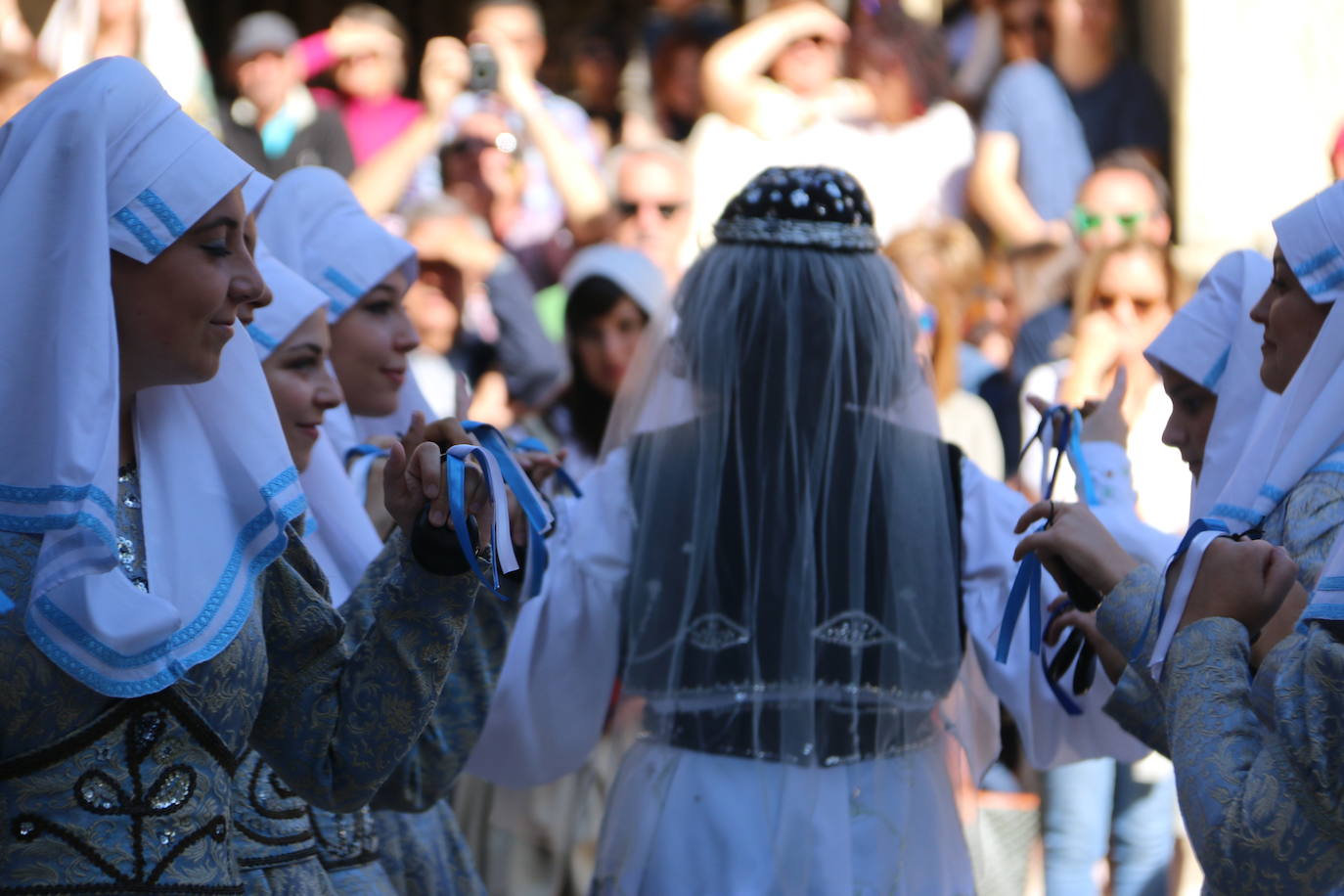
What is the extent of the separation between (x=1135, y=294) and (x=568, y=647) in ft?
9.67

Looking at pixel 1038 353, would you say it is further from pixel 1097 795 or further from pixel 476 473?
pixel 476 473

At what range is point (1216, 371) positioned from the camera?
3.48 m

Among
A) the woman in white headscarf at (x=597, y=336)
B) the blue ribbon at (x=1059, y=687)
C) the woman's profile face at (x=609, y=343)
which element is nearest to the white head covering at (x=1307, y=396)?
A: the blue ribbon at (x=1059, y=687)

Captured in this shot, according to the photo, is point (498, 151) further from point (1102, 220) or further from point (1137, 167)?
point (1137, 167)

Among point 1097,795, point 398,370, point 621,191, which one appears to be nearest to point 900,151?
point 621,191

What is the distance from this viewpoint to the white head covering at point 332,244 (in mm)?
3980

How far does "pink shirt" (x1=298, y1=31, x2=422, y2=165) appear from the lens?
24.4ft

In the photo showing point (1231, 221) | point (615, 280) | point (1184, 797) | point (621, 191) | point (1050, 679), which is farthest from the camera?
point (1231, 221)

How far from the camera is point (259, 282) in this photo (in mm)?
2520

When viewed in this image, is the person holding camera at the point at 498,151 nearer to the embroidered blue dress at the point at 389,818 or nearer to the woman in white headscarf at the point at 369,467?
the woman in white headscarf at the point at 369,467

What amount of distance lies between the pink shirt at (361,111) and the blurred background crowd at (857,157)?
1cm

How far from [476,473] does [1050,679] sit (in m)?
1.21

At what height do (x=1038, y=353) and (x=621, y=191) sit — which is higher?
(x=621, y=191)

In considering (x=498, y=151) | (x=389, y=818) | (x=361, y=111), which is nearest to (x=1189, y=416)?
(x=389, y=818)
